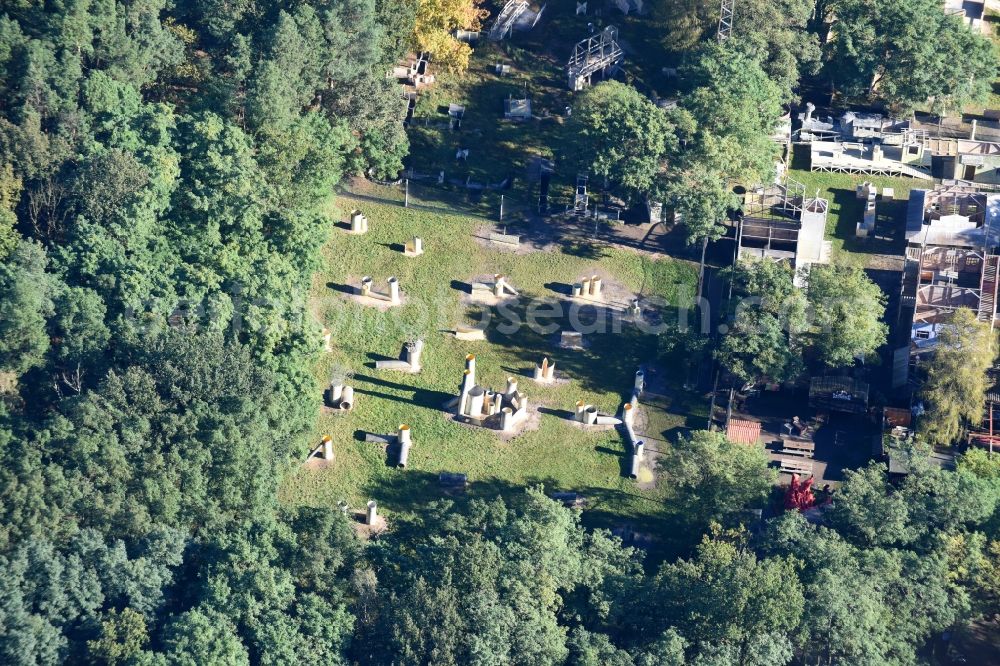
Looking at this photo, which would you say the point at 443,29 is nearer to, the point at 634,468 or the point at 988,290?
the point at 634,468

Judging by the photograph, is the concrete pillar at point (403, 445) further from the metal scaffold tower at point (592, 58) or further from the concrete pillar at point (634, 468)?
the metal scaffold tower at point (592, 58)

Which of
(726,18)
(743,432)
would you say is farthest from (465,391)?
(726,18)

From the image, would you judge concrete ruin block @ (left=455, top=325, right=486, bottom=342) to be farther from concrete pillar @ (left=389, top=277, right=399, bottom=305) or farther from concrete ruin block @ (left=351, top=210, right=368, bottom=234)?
concrete ruin block @ (left=351, top=210, right=368, bottom=234)

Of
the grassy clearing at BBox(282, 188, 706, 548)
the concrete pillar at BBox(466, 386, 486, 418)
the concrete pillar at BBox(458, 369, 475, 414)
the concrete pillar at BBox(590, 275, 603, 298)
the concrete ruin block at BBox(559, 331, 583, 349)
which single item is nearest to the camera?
the grassy clearing at BBox(282, 188, 706, 548)

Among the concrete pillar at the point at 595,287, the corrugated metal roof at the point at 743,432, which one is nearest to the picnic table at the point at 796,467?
the corrugated metal roof at the point at 743,432

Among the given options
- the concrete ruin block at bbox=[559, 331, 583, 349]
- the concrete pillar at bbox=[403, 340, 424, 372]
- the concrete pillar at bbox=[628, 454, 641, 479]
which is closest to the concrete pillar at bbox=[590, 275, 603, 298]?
the concrete ruin block at bbox=[559, 331, 583, 349]

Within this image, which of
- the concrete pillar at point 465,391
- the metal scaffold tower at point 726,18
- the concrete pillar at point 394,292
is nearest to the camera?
the concrete pillar at point 465,391
